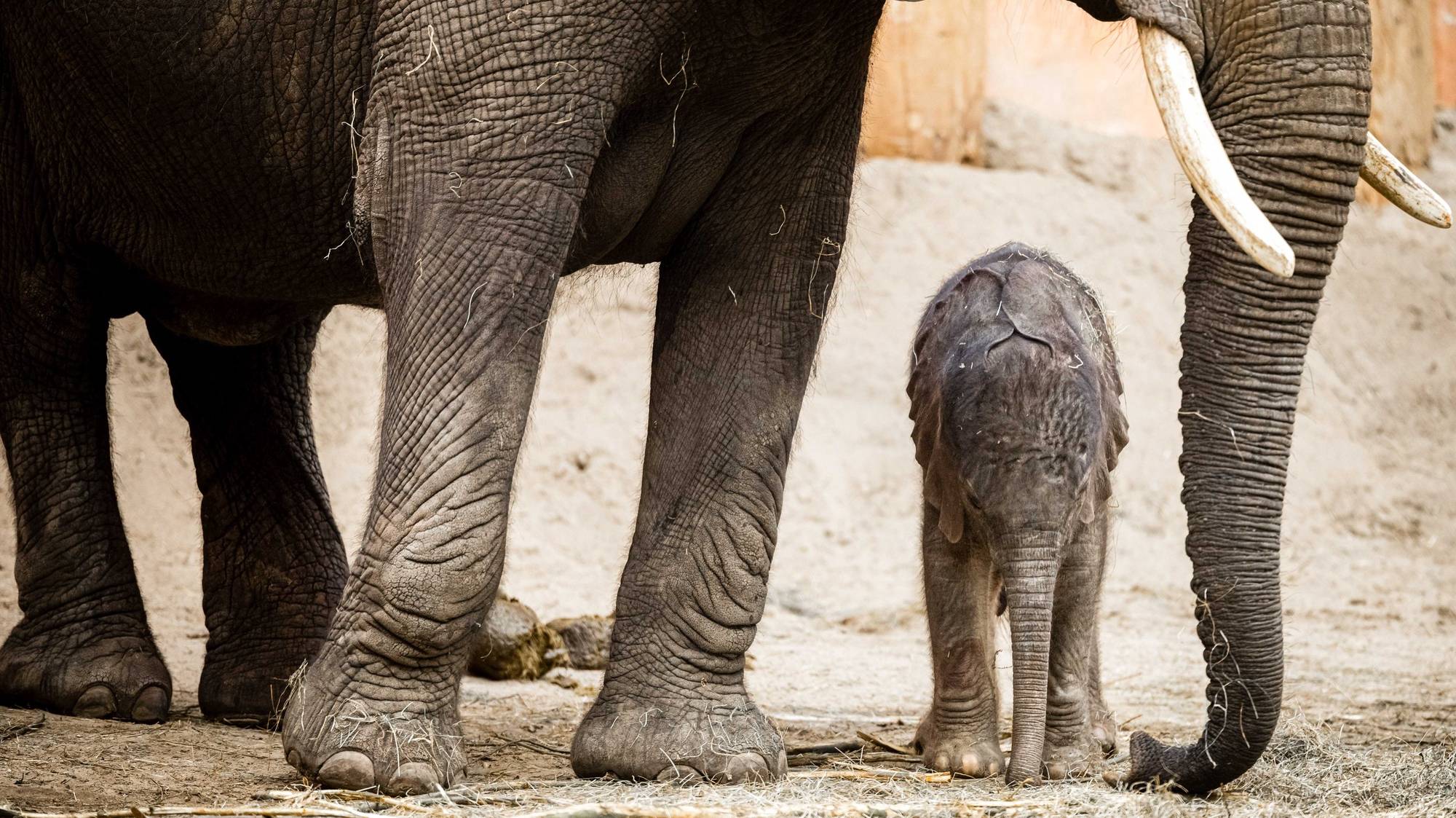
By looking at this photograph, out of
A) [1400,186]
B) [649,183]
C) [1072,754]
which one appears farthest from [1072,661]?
[649,183]

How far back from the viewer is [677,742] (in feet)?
17.0

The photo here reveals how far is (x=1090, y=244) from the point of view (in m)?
15.4

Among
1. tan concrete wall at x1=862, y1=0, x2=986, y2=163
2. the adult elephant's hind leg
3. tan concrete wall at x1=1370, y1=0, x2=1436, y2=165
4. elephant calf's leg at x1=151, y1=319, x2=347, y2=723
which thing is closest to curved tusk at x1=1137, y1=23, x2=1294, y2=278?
the adult elephant's hind leg

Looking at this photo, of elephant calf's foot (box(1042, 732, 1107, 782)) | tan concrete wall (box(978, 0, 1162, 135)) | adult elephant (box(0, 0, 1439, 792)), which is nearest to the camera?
adult elephant (box(0, 0, 1439, 792))

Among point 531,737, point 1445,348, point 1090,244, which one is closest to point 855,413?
point 1090,244

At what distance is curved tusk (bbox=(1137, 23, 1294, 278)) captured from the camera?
385 cm

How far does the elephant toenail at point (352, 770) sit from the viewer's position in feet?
15.5

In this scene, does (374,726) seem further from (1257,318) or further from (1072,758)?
(1257,318)

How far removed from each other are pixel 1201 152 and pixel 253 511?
4.34 metres

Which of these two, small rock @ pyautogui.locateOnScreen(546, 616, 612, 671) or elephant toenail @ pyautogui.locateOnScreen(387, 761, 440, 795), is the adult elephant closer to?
elephant toenail @ pyautogui.locateOnScreen(387, 761, 440, 795)

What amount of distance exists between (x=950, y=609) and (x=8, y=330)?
344 centimetres

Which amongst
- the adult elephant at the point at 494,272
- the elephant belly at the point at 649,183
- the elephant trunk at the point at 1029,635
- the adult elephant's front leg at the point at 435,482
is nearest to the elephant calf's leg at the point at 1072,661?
the elephant trunk at the point at 1029,635

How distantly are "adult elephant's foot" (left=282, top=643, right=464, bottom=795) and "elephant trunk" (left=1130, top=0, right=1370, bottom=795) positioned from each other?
1990mm

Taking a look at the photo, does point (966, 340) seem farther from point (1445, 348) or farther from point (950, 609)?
point (1445, 348)
